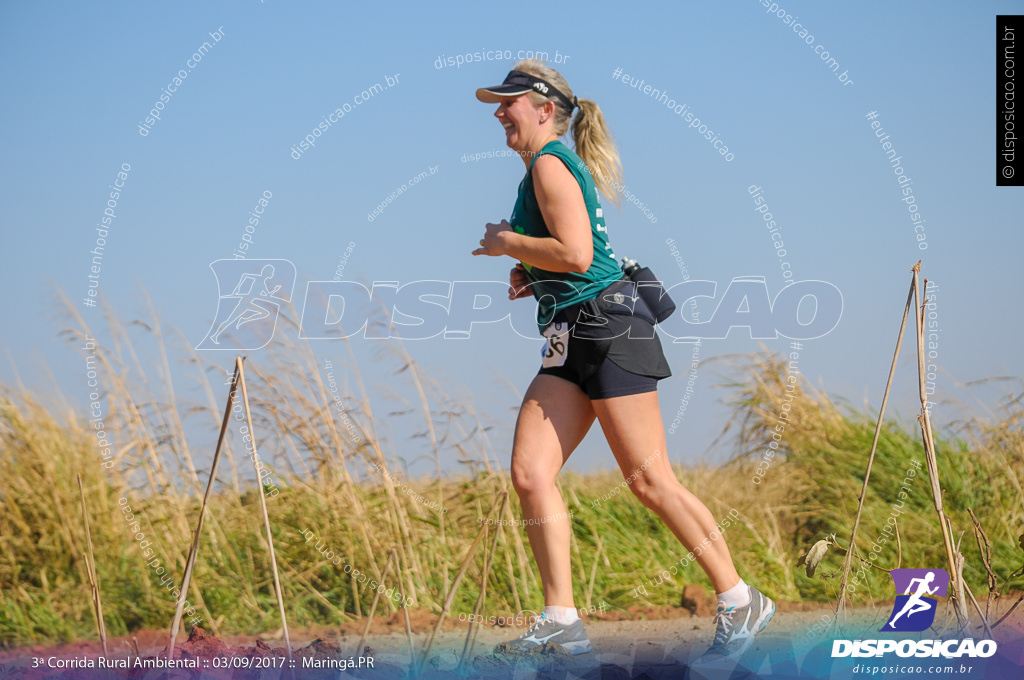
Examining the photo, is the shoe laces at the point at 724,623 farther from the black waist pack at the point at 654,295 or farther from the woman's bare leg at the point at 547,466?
the black waist pack at the point at 654,295

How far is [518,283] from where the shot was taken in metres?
2.75

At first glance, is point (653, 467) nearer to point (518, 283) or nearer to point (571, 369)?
point (571, 369)

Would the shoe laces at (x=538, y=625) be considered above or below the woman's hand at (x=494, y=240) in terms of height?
below

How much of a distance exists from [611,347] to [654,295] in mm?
261

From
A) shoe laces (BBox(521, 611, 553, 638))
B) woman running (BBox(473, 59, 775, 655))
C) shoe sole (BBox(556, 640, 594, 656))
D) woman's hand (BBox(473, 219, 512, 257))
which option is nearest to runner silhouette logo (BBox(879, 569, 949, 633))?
woman running (BBox(473, 59, 775, 655))

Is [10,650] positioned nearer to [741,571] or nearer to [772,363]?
[741,571]

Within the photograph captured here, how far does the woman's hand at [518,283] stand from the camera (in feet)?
8.98

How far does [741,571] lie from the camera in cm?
397

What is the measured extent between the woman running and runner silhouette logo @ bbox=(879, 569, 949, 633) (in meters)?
0.41

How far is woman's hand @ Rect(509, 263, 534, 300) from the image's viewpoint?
108 inches

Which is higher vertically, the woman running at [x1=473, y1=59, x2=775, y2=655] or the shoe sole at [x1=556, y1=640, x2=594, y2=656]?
the woman running at [x1=473, y1=59, x2=775, y2=655]

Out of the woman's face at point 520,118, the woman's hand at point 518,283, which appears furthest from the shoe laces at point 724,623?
the woman's face at point 520,118

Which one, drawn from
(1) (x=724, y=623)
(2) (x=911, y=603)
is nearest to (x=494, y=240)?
(1) (x=724, y=623)

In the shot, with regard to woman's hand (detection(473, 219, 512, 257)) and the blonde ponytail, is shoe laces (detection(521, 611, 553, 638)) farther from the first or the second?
the blonde ponytail
